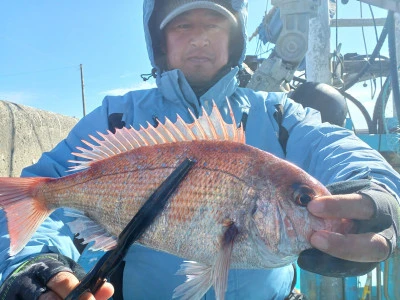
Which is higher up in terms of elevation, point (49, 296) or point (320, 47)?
point (320, 47)

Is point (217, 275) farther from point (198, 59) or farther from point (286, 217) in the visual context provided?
point (198, 59)

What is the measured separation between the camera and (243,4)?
2523 millimetres

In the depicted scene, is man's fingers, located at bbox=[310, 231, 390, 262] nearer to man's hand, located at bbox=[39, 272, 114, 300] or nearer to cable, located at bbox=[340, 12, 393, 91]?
man's hand, located at bbox=[39, 272, 114, 300]

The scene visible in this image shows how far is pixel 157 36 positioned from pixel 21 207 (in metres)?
1.75

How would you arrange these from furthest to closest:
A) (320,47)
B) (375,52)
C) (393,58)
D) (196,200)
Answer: (375,52)
(320,47)
(393,58)
(196,200)

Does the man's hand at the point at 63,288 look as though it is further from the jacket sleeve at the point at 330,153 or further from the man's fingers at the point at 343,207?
the jacket sleeve at the point at 330,153

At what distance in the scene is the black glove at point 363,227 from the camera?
1128 millimetres

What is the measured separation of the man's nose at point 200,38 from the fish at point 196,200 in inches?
41.2

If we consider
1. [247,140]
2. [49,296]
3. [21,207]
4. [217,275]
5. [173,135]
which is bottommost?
[49,296]

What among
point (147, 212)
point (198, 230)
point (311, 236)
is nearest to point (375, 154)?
point (311, 236)

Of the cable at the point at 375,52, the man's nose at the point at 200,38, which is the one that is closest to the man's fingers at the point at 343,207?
the man's nose at the point at 200,38

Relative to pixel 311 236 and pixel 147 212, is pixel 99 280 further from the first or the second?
pixel 311 236

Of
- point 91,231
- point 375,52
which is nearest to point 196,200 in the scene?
point 91,231

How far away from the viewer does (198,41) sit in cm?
225
